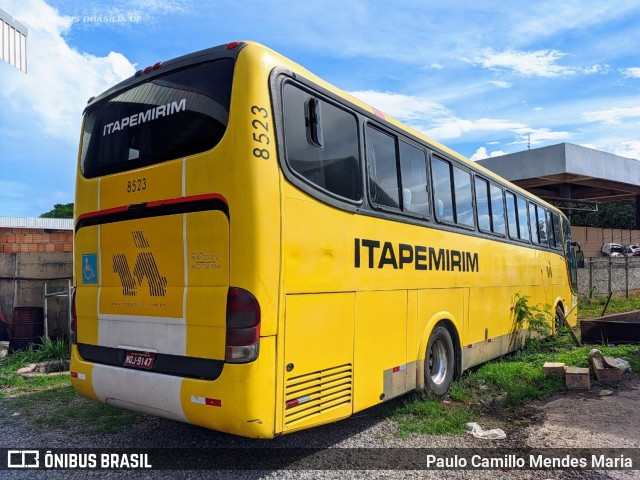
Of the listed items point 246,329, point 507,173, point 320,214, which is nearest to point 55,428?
point 246,329

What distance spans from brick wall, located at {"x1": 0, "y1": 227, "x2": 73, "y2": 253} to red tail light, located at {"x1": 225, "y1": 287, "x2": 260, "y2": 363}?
7264mm

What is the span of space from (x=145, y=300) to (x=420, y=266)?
3107mm

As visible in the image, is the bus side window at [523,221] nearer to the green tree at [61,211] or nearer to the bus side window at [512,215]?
the bus side window at [512,215]

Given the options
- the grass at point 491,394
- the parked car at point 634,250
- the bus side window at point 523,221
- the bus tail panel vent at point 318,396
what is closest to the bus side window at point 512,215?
the bus side window at point 523,221

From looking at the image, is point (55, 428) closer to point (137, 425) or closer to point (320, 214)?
point (137, 425)

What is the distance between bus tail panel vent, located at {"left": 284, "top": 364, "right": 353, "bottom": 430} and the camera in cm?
391

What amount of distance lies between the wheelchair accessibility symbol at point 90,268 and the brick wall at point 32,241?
207 inches

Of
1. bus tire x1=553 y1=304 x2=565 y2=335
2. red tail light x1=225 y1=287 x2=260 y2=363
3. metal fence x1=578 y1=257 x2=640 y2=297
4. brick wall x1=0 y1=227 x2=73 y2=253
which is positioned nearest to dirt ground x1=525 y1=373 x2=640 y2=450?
red tail light x1=225 y1=287 x2=260 y2=363

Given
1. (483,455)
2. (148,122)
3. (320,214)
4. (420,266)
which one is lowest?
(483,455)

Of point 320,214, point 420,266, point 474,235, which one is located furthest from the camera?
point 474,235

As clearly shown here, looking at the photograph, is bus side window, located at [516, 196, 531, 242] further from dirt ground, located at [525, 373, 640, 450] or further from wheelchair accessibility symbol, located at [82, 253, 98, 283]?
wheelchair accessibility symbol, located at [82, 253, 98, 283]

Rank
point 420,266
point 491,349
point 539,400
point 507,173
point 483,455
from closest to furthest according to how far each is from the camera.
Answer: point 483,455
point 420,266
point 539,400
point 491,349
point 507,173

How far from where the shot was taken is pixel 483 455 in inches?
183

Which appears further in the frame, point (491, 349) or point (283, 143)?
point (491, 349)
